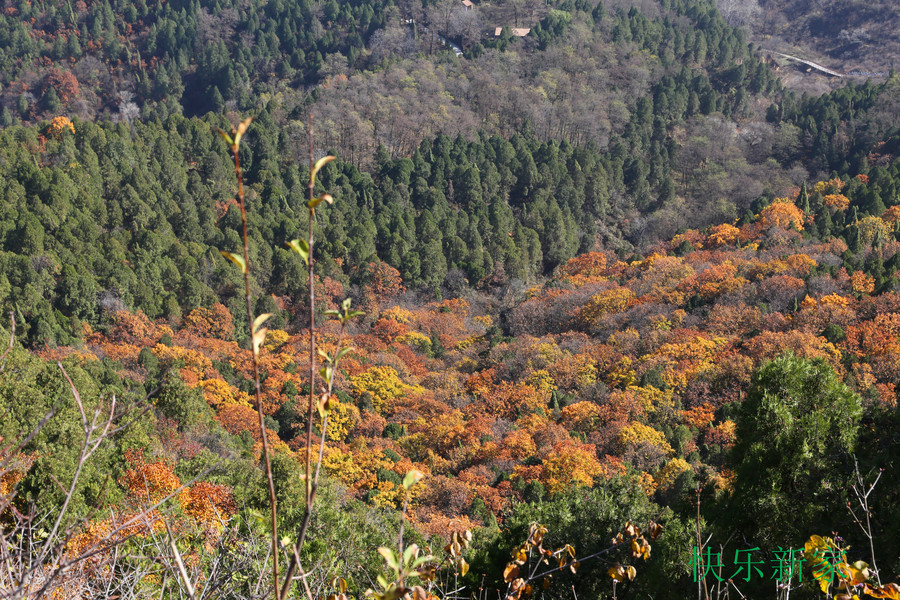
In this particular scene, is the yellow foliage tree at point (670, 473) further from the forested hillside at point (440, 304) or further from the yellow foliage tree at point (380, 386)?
the yellow foliage tree at point (380, 386)

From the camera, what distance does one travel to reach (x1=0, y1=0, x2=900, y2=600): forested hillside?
11.0m

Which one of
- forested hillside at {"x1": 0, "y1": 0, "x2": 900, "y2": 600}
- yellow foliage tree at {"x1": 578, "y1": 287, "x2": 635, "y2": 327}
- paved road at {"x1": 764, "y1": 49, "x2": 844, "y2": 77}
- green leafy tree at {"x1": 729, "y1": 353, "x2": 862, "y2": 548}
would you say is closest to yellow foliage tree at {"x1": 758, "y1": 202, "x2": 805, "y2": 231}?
forested hillside at {"x1": 0, "y1": 0, "x2": 900, "y2": 600}

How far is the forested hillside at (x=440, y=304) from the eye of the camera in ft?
36.2

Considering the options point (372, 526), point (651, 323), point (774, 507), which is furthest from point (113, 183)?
point (774, 507)

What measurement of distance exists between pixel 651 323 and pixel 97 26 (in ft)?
299

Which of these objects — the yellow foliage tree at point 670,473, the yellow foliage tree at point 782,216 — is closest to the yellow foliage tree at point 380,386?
the yellow foliage tree at point 670,473

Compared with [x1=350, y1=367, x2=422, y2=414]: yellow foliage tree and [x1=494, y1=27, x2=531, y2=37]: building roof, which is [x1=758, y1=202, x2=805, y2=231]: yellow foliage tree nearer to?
[x1=350, y1=367, x2=422, y2=414]: yellow foliage tree

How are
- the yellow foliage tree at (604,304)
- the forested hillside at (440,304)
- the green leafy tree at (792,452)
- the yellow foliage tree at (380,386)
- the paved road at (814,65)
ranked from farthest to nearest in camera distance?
the paved road at (814,65) → the yellow foliage tree at (604,304) → the yellow foliage tree at (380,386) → the green leafy tree at (792,452) → the forested hillside at (440,304)

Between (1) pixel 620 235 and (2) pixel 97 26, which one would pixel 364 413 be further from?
(2) pixel 97 26

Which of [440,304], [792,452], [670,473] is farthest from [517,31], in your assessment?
[792,452]

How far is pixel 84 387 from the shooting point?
28.0m

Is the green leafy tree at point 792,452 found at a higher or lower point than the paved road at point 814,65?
higher

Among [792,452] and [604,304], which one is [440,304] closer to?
[604,304]

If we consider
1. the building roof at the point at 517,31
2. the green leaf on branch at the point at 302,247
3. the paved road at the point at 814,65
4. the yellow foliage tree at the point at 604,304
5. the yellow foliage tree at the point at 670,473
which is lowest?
the yellow foliage tree at the point at 604,304
